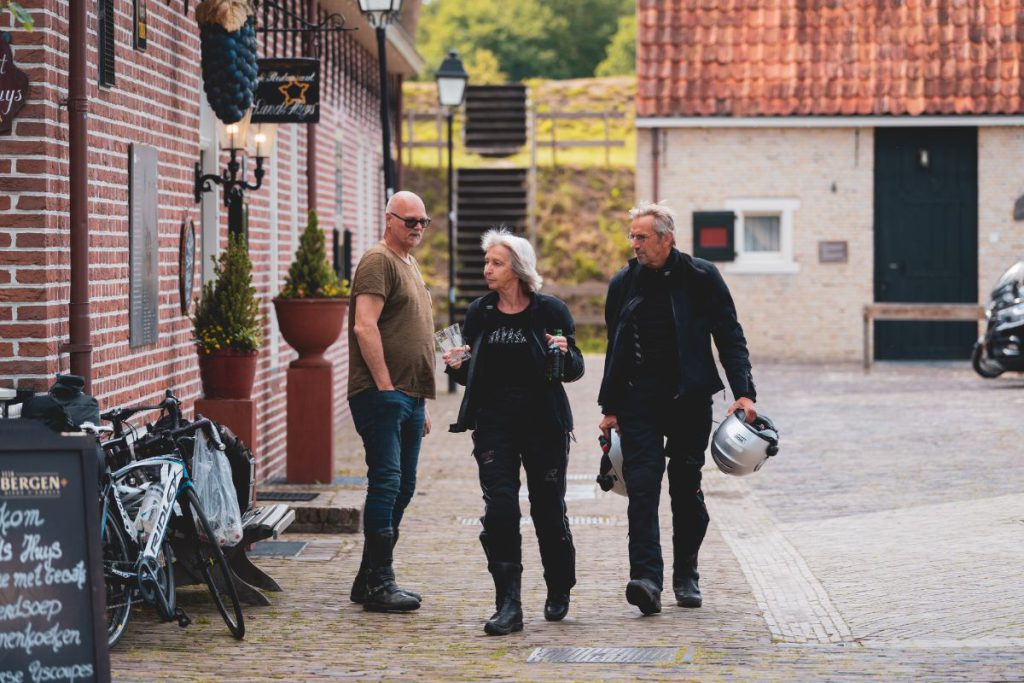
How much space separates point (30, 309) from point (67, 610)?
2221 millimetres

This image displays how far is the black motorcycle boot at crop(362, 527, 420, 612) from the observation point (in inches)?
315

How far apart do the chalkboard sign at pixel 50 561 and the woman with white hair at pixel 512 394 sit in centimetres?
221

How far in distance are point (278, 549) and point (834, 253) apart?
712 inches

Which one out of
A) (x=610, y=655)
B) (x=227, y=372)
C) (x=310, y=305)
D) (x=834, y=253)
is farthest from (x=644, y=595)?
(x=834, y=253)

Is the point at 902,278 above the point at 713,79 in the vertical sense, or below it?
below

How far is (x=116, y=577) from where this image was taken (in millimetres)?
6809

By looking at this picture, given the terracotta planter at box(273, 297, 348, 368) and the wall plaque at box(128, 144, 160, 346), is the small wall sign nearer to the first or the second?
the wall plaque at box(128, 144, 160, 346)

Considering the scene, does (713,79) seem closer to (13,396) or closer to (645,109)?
(645,109)

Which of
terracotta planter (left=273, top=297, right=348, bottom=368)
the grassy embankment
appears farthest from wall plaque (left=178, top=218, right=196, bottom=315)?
the grassy embankment

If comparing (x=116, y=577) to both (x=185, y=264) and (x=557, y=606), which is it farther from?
(x=185, y=264)

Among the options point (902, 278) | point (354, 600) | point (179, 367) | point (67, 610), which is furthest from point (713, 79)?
point (67, 610)

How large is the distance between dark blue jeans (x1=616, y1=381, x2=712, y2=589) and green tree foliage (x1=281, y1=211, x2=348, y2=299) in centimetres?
430

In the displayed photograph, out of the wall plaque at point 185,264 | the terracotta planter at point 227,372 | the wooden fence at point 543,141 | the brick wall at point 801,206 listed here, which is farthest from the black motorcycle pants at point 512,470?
the wooden fence at point 543,141

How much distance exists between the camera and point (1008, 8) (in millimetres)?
27328
